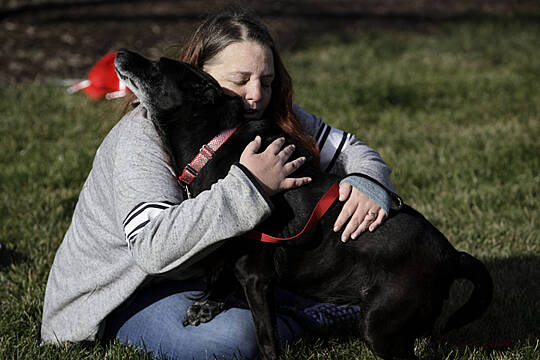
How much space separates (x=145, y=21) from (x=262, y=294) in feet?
27.9

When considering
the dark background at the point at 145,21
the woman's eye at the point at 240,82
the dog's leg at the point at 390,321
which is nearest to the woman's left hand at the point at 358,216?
the dog's leg at the point at 390,321

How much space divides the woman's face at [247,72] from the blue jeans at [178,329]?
99 cm

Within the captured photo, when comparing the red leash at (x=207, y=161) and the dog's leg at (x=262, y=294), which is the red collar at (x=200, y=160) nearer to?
the red leash at (x=207, y=161)

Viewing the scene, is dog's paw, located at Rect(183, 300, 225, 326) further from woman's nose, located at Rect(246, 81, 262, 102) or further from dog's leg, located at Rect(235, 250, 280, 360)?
woman's nose, located at Rect(246, 81, 262, 102)

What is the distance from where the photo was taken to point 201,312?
10.1 feet

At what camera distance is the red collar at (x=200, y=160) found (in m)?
2.75

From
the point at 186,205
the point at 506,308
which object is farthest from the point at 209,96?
the point at 506,308

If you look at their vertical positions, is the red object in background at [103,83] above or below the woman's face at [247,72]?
below

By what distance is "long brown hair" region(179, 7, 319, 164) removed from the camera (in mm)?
3150

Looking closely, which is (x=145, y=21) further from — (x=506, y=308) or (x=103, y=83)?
(x=506, y=308)

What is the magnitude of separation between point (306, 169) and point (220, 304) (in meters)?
0.84

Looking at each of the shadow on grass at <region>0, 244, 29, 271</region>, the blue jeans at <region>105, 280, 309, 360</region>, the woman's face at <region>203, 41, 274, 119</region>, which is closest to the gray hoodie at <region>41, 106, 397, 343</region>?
the blue jeans at <region>105, 280, 309, 360</region>

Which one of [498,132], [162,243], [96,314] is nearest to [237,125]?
[162,243]

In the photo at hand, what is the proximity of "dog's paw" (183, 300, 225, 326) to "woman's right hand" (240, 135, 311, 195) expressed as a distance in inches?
31.6
